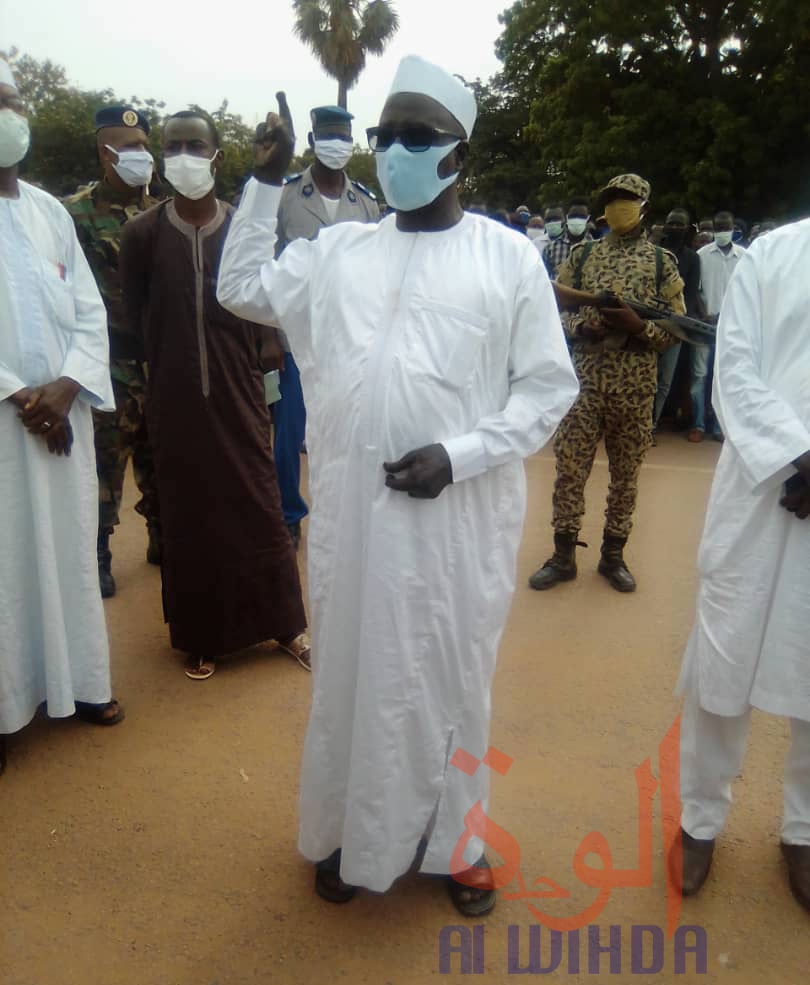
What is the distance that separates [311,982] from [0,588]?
1.60m

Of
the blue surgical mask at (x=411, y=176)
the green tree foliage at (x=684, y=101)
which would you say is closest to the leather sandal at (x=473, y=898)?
the blue surgical mask at (x=411, y=176)

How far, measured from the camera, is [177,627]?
11.7ft

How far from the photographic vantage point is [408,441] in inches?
79.6

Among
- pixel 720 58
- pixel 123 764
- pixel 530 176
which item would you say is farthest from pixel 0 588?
pixel 530 176

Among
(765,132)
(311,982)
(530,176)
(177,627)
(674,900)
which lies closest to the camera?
(311,982)

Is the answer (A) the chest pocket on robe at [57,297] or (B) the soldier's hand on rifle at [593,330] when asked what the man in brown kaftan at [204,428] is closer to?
(A) the chest pocket on robe at [57,297]

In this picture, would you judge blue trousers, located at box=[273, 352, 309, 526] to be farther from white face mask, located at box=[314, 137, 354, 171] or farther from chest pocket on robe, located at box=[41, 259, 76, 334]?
chest pocket on robe, located at box=[41, 259, 76, 334]

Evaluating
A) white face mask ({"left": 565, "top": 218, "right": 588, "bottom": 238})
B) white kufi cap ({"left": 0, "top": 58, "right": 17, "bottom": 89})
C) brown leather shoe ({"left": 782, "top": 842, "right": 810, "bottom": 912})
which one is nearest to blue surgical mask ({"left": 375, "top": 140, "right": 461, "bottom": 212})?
white kufi cap ({"left": 0, "top": 58, "right": 17, "bottom": 89})

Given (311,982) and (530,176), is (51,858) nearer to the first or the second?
(311,982)

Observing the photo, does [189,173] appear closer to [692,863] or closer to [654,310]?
[654,310]

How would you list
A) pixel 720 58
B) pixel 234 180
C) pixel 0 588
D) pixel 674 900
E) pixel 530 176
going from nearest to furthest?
1. pixel 674 900
2. pixel 0 588
3. pixel 720 58
4. pixel 234 180
5. pixel 530 176

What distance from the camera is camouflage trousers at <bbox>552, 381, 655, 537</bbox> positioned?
171 inches

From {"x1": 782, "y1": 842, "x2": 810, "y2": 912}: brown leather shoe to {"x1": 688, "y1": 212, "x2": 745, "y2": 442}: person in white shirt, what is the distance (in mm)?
6025

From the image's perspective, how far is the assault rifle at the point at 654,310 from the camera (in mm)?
4184
